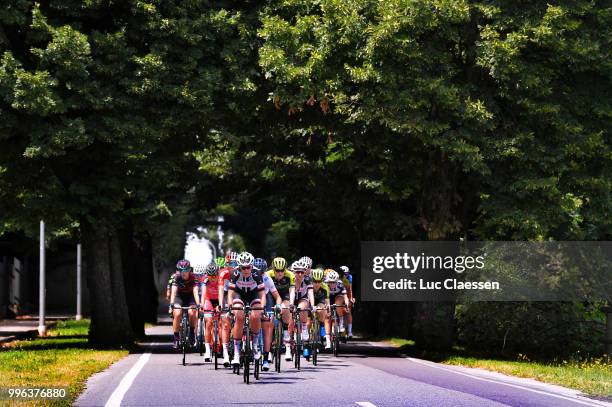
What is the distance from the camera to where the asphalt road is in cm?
1530

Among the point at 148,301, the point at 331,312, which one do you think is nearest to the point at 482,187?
the point at 331,312

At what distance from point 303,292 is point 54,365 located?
197 inches

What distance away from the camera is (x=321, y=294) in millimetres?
24734

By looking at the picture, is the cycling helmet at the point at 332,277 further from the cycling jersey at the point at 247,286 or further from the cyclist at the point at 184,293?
the cycling jersey at the point at 247,286

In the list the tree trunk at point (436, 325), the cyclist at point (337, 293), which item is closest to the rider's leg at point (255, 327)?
the cyclist at point (337, 293)

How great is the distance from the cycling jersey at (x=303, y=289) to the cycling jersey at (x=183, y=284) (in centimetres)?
232

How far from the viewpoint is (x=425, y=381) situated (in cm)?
1922

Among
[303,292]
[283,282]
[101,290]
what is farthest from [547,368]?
[101,290]

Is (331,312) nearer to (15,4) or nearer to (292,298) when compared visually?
(292,298)

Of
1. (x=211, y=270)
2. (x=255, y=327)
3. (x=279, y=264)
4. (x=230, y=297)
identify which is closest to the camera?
(x=255, y=327)

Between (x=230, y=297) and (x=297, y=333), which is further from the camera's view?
(x=297, y=333)

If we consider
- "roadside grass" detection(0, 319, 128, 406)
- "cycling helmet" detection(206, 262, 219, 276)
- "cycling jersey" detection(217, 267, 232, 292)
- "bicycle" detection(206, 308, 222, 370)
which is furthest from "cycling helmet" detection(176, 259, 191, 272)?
"cycling jersey" detection(217, 267, 232, 292)

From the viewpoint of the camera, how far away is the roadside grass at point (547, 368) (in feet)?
59.9

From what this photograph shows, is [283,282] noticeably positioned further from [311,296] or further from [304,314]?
[311,296]
